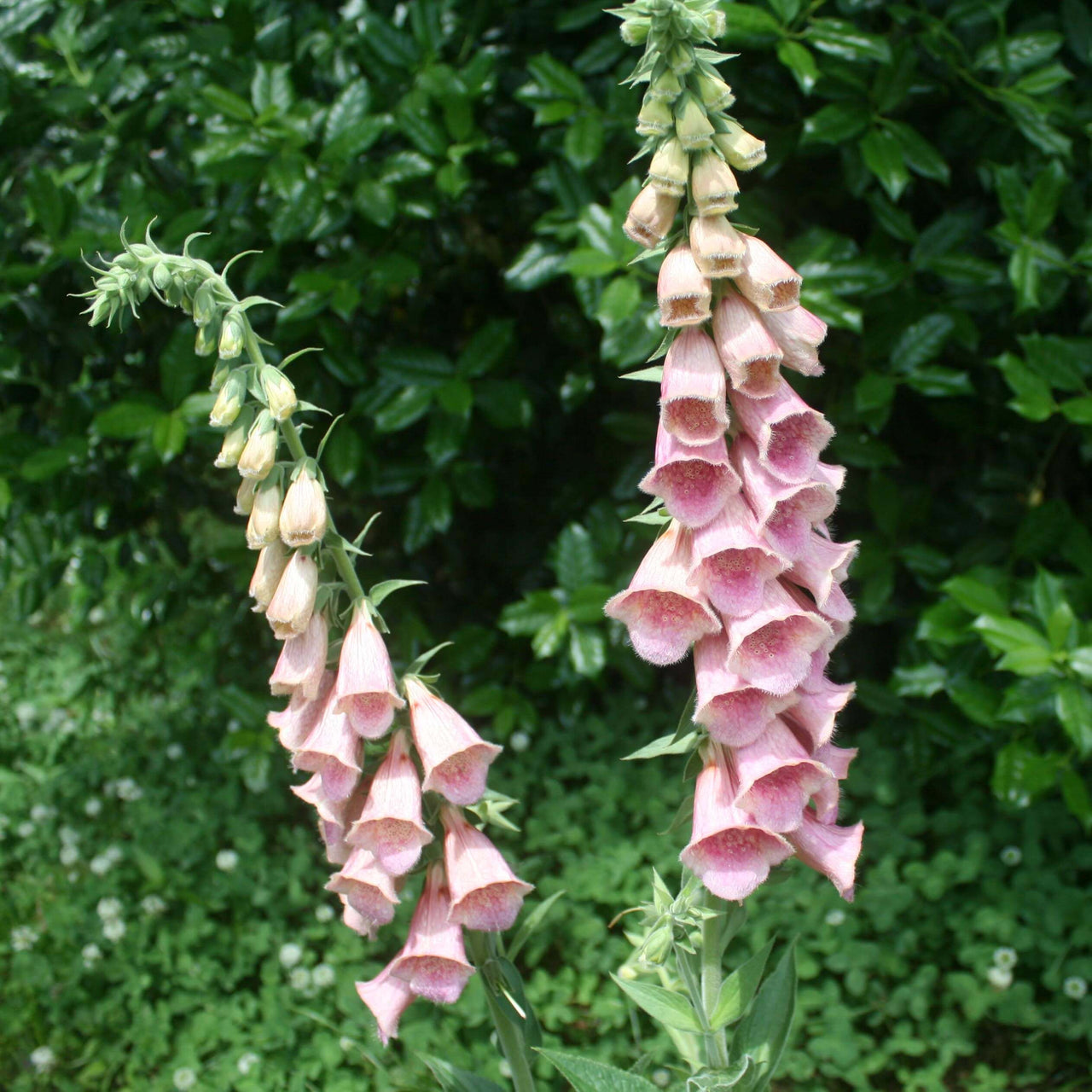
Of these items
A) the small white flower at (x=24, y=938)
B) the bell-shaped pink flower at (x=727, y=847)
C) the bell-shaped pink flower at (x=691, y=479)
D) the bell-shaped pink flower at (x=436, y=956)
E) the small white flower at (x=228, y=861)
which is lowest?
the small white flower at (x=228, y=861)

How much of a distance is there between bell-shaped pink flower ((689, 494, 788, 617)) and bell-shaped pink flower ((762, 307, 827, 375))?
0.17 m

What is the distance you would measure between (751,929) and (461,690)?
108 centimetres

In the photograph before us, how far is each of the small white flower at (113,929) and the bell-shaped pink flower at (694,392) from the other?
2.21 m

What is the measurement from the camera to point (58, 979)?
273 cm

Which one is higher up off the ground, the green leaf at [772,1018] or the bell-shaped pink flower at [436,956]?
the bell-shaped pink flower at [436,956]

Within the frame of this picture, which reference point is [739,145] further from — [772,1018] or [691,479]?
[772,1018]

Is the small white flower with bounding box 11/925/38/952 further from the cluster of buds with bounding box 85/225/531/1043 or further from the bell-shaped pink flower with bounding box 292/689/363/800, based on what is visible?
the bell-shaped pink flower with bounding box 292/689/363/800

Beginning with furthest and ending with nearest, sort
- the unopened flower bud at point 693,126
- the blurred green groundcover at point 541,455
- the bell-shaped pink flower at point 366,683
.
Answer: the blurred green groundcover at point 541,455 → the bell-shaped pink flower at point 366,683 → the unopened flower bud at point 693,126

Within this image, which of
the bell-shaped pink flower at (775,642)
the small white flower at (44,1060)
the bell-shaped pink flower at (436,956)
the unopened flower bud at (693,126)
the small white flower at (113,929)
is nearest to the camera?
the unopened flower bud at (693,126)

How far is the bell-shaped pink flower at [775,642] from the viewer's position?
4.00 feet

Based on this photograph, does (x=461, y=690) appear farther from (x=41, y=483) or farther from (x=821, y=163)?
(x=821, y=163)

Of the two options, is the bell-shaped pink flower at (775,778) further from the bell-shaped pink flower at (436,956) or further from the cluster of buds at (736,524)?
the bell-shaped pink flower at (436,956)

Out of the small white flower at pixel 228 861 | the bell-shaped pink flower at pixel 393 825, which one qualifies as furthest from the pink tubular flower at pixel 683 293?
the small white flower at pixel 228 861

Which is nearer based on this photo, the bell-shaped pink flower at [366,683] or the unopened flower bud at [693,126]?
the unopened flower bud at [693,126]
